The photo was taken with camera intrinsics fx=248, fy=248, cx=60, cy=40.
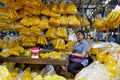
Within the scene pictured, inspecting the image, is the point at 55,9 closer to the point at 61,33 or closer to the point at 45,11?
the point at 45,11

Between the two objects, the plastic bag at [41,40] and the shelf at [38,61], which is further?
the plastic bag at [41,40]

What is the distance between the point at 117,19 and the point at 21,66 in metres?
2.19

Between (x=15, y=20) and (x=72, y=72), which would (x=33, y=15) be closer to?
(x=15, y=20)

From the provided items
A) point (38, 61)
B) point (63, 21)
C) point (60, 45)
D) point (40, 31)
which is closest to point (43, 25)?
point (40, 31)

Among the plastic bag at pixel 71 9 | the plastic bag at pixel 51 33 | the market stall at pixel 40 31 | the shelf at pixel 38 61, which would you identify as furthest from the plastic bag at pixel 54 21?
the shelf at pixel 38 61

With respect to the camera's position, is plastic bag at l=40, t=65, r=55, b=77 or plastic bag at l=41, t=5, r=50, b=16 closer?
plastic bag at l=40, t=65, r=55, b=77

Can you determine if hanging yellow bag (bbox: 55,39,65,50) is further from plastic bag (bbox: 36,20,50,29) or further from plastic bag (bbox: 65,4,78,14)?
plastic bag (bbox: 65,4,78,14)

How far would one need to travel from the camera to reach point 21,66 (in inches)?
190

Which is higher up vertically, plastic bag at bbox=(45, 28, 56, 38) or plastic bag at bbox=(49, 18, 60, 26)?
plastic bag at bbox=(49, 18, 60, 26)

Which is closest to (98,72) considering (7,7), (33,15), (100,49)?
(100,49)

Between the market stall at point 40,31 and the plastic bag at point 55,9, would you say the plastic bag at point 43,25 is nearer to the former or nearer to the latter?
the market stall at point 40,31

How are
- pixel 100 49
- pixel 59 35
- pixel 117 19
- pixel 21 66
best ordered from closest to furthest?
pixel 117 19, pixel 100 49, pixel 59 35, pixel 21 66

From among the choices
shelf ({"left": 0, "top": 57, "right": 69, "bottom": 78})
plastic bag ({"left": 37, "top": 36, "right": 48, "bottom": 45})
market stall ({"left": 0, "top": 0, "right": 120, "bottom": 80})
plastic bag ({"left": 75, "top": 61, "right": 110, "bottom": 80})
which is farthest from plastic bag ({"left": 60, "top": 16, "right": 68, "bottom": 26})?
plastic bag ({"left": 75, "top": 61, "right": 110, "bottom": 80})

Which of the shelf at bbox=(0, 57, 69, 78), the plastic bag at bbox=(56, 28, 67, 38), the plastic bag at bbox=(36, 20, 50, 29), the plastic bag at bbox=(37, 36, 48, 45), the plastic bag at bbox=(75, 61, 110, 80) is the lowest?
the plastic bag at bbox=(75, 61, 110, 80)
